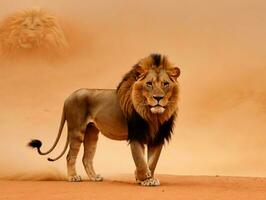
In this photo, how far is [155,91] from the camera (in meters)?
8.19

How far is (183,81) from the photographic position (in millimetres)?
20453

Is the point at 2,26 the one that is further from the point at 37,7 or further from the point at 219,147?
the point at 219,147

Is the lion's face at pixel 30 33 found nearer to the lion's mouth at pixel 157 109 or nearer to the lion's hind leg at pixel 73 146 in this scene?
the lion's hind leg at pixel 73 146

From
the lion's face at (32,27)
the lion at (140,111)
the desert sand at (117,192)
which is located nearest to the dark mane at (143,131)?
the lion at (140,111)

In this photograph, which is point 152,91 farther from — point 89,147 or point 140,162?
point 89,147

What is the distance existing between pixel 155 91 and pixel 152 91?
37 mm

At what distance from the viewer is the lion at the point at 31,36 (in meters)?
22.4

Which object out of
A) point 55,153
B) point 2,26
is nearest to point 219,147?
point 55,153

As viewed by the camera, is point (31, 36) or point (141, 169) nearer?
point (141, 169)

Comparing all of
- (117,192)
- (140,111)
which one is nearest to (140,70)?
(140,111)

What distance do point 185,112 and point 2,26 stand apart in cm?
742

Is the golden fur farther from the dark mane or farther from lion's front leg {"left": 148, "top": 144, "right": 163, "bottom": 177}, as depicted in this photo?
lion's front leg {"left": 148, "top": 144, "right": 163, "bottom": 177}

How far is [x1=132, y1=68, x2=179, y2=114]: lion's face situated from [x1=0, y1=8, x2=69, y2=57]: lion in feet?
46.7

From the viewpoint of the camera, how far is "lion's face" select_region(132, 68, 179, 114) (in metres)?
8.19
